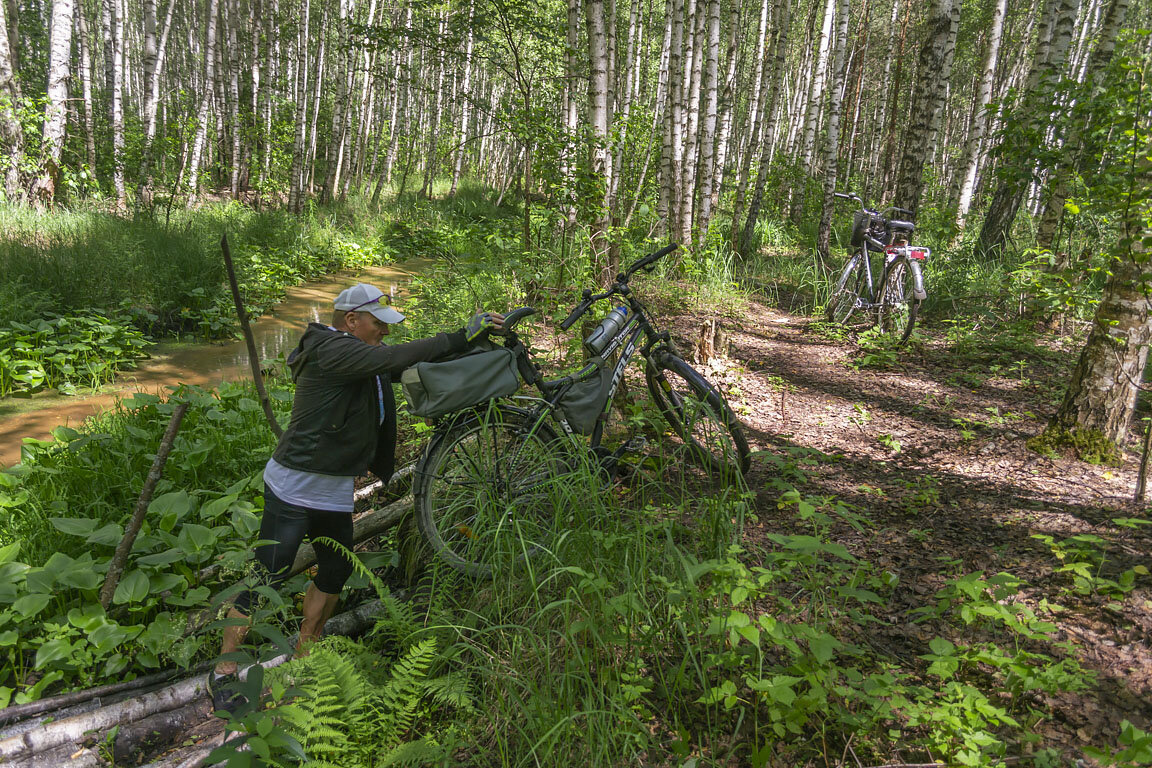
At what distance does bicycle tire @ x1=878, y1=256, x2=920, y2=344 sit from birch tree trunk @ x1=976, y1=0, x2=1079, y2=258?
3.93ft

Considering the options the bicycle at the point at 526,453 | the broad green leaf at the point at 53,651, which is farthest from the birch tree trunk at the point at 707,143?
the broad green leaf at the point at 53,651

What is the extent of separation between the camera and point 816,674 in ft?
6.50

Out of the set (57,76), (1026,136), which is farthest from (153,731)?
(57,76)

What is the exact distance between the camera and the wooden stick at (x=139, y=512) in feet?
8.15

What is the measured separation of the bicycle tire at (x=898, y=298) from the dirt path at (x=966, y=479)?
349 millimetres

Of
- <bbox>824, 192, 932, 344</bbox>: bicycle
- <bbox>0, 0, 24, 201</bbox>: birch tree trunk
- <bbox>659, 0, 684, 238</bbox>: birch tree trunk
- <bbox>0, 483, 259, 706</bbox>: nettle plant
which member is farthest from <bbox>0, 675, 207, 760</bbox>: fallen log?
<bbox>0, 0, 24, 201</bbox>: birch tree trunk

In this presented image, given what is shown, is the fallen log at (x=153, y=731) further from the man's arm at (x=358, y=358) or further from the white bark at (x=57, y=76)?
the white bark at (x=57, y=76)

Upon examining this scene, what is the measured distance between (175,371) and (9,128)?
205 inches

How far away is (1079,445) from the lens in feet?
12.1

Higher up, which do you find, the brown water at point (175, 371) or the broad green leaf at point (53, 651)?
the brown water at point (175, 371)

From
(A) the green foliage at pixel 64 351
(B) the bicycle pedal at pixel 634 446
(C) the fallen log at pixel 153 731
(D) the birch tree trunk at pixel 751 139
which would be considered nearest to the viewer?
(C) the fallen log at pixel 153 731

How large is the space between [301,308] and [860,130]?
22.8 meters

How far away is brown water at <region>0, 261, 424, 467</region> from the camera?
518 centimetres

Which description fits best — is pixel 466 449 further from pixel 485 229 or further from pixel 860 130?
pixel 860 130
